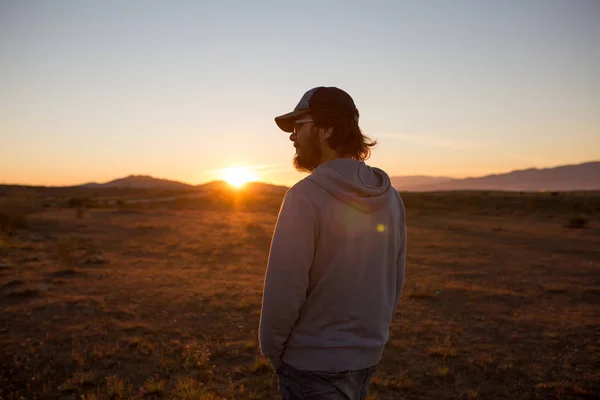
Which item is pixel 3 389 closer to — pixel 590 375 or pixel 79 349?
pixel 79 349

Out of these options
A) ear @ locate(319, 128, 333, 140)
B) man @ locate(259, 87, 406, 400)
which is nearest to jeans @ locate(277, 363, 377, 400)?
man @ locate(259, 87, 406, 400)

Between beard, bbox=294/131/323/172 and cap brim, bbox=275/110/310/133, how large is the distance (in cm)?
13

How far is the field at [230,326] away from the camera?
5.20m

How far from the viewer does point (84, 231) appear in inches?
855

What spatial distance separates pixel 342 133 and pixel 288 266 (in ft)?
2.43

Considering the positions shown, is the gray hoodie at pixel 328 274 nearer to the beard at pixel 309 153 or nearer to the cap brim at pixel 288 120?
the beard at pixel 309 153

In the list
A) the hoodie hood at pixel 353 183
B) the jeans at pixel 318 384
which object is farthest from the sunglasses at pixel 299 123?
the jeans at pixel 318 384

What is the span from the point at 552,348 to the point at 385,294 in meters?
6.42

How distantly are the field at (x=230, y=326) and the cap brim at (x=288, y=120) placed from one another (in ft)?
13.1

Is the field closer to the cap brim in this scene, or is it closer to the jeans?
the jeans

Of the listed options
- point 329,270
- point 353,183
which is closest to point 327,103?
point 353,183

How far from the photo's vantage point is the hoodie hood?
5.68 ft

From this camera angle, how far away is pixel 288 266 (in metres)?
1.72

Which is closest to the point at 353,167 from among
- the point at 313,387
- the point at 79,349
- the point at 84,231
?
the point at 313,387
